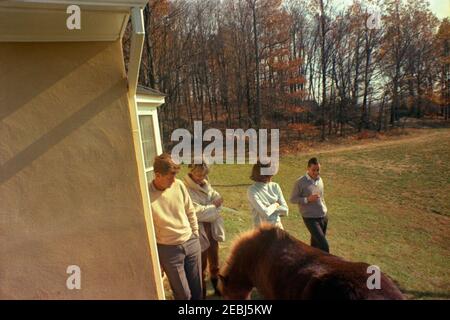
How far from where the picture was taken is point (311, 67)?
23.4 m

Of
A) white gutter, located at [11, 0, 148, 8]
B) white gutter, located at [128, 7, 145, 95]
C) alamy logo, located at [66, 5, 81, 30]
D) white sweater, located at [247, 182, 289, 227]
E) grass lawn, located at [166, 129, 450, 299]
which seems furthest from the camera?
grass lawn, located at [166, 129, 450, 299]

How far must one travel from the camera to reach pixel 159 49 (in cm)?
2062

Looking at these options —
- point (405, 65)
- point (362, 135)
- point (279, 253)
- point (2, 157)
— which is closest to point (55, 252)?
point (2, 157)

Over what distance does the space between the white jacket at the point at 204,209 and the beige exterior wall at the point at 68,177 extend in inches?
36.3

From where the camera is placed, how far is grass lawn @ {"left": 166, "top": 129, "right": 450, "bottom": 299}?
21.0 ft

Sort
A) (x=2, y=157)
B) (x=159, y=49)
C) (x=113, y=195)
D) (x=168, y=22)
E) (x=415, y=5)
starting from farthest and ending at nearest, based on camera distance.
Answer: (x=415, y=5) → (x=159, y=49) → (x=168, y=22) → (x=113, y=195) → (x=2, y=157)

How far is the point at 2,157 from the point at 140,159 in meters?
1.00

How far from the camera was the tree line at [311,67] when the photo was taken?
73.8 feet

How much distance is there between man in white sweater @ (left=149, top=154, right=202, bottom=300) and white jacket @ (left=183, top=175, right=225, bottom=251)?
66cm

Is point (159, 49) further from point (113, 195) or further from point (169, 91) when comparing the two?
point (113, 195)

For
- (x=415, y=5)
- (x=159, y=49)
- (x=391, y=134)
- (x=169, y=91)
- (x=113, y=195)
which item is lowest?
(x=391, y=134)

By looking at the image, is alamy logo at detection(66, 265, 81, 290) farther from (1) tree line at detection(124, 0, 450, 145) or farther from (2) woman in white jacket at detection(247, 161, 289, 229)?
(1) tree line at detection(124, 0, 450, 145)

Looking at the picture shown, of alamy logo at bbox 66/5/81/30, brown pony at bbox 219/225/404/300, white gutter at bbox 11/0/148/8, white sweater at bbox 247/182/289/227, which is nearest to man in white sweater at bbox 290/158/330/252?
white sweater at bbox 247/182/289/227

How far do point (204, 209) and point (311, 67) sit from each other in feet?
69.6
